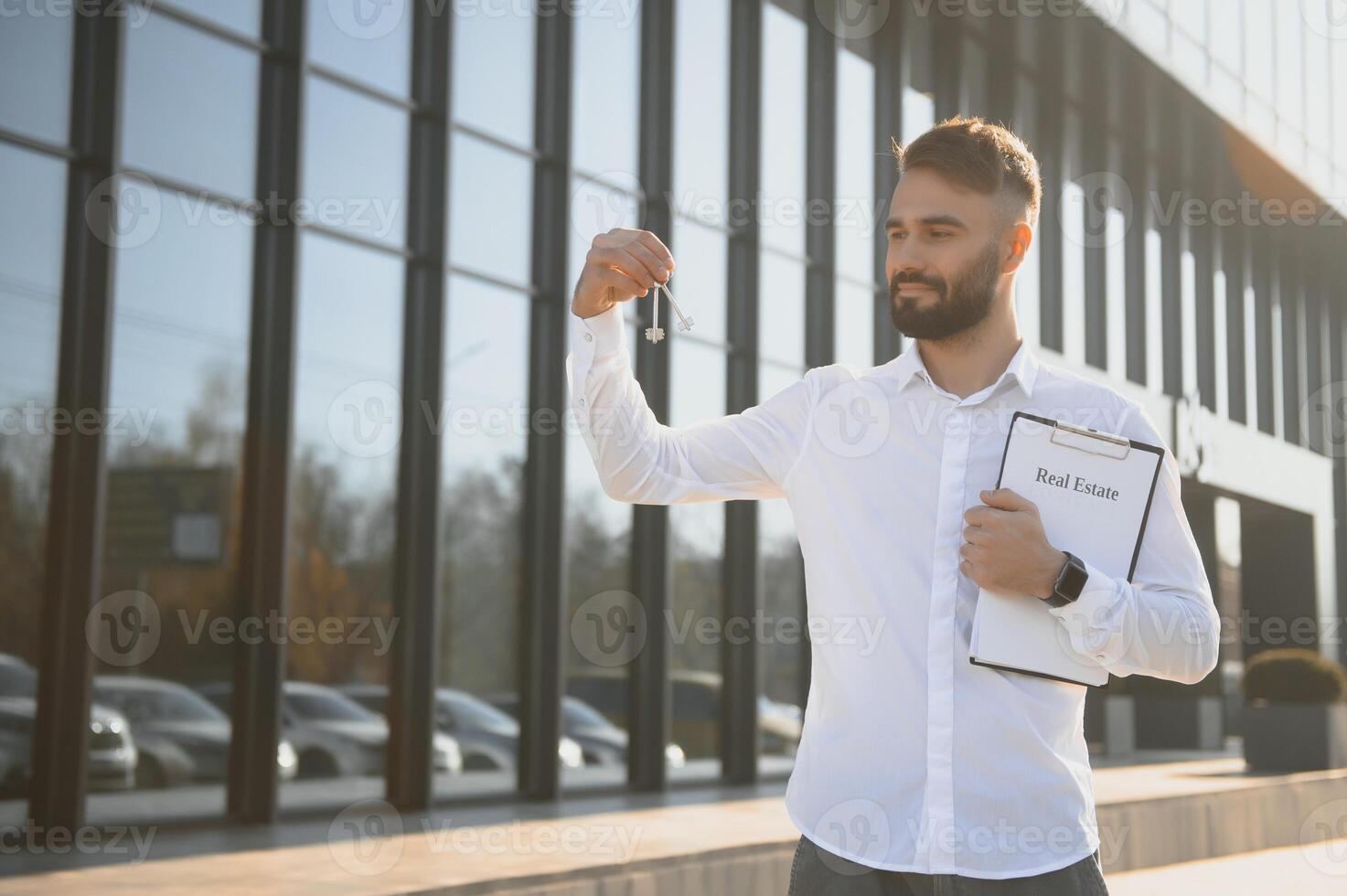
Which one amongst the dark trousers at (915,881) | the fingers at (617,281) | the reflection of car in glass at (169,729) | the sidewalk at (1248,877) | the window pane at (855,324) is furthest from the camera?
the window pane at (855,324)

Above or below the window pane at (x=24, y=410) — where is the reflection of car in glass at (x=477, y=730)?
below

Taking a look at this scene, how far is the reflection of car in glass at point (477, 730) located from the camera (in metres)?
9.82

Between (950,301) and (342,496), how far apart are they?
733cm

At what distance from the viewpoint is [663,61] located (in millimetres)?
12133

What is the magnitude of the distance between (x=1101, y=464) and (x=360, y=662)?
7.43m

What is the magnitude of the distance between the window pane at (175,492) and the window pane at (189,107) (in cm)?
21

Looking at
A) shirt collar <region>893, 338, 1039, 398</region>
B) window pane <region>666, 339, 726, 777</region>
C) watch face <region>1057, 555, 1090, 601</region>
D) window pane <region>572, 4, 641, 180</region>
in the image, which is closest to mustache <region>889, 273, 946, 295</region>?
shirt collar <region>893, 338, 1039, 398</region>

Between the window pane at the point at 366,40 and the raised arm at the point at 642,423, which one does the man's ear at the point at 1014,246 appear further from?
the window pane at the point at 366,40

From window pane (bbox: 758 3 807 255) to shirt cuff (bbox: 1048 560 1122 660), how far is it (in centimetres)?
1100

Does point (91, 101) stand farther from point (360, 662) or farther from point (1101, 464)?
point (1101, 464)

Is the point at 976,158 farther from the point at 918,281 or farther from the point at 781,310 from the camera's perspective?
the point at 781,310

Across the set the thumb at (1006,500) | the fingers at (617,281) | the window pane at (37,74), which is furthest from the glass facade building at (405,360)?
the thumb at (1006,500)

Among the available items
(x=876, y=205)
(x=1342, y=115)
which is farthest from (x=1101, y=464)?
(x=1342, y=115)

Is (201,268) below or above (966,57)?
below
